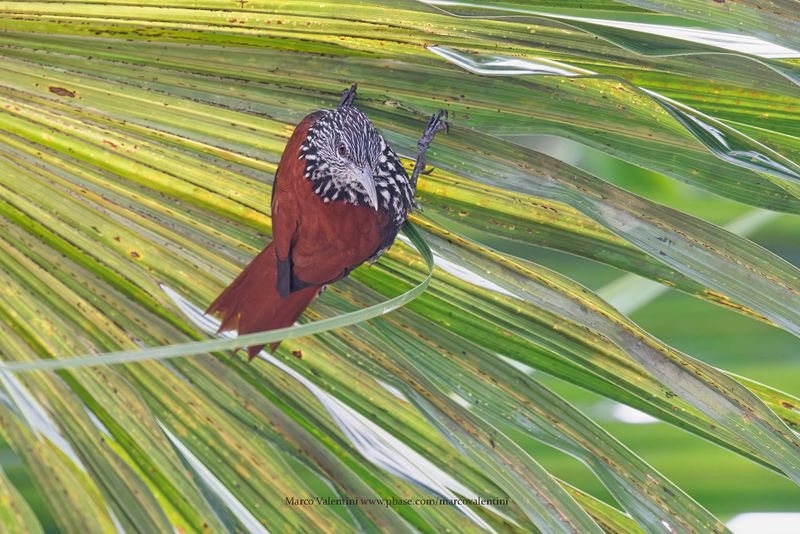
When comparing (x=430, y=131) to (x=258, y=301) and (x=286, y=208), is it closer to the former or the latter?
(x=286, y=208)

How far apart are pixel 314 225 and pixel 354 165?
177 millimetres

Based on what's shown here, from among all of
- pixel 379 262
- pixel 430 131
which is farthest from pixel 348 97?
pixel 379 262

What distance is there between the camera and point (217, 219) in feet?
3.61

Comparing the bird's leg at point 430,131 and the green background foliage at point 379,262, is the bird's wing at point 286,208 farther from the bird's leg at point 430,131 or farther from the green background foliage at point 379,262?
the bird's leg at point 430,131

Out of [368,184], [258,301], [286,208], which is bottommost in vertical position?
[258,301]

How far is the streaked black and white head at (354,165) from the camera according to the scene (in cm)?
114

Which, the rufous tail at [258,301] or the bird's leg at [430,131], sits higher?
the bird's leg at [430,131]

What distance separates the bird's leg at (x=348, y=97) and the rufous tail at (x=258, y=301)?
0.78 ft

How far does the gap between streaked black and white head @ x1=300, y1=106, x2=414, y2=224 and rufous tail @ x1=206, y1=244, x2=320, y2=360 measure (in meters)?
0.17

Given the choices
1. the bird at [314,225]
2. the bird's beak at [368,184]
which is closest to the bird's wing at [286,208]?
the bird at [314,225]

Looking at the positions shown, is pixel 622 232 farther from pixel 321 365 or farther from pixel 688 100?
pixel 321 365

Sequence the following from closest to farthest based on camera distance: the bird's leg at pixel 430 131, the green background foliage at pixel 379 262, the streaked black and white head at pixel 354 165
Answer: the green background foliage at pixel 379 262 < the bird's leg at pixel 430 131 < the streaked black and white head at pixel 354 165

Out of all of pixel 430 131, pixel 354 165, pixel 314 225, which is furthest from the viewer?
pixel 354 165

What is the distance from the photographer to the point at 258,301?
1064 millimetres
